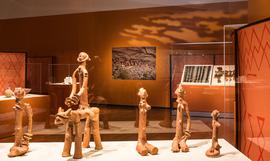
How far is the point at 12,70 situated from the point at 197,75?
1.50m

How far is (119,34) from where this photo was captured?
2.35 m

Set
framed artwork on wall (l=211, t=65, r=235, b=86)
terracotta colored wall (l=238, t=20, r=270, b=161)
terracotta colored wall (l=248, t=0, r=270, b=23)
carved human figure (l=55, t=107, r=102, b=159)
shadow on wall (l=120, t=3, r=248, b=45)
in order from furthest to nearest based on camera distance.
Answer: shadow on wall (l=120, t=3, r=248, b=45)
framed artwork on wall (l=211, t=65, r=235, b=86)
terracotta colored wall (l=248, t=0, r=270, b=23)
terracotta colored wall (l=238, t=20, r=270, b=161)
carved human figure (l=55, t=107, r=102, b=159)

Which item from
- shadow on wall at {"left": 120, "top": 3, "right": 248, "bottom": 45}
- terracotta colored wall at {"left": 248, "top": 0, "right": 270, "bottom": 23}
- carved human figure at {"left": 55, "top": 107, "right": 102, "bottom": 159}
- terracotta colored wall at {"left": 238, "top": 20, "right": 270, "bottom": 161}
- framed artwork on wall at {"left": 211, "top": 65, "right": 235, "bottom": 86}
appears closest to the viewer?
carved human figure at {"left": 55, "top": 107, "right": 102, "bottom": 159}

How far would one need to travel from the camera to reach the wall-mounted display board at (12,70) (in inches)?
84.7

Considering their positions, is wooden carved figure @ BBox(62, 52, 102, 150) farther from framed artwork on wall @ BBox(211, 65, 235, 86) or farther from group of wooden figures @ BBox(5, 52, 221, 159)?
framed artwork on wall @ BBox(211, 65, 235, 86)

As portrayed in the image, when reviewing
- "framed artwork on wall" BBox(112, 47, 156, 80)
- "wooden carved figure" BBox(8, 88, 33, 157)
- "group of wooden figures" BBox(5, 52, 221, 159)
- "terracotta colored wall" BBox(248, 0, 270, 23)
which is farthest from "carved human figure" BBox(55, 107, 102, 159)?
"terracotta colored wall" BBox(248, 0, 270, 23)

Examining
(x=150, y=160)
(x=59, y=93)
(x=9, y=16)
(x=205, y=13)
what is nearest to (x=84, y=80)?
(x=150, y=160)

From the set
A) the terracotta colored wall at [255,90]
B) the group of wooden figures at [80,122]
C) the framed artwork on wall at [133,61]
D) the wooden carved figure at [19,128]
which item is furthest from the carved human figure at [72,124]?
the framed artwork on wall at [133,61]

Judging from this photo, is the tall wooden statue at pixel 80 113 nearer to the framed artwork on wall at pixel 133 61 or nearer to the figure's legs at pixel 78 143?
the figure's legs at pixel 78 143

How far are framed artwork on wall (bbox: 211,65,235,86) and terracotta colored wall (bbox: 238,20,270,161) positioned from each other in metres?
0.31

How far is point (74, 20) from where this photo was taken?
2207mm

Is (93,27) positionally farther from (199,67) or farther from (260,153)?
(260,153)

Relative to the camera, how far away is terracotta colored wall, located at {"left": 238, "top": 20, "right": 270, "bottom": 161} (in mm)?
1375

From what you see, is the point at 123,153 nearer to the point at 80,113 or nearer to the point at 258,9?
the point at 80,113
